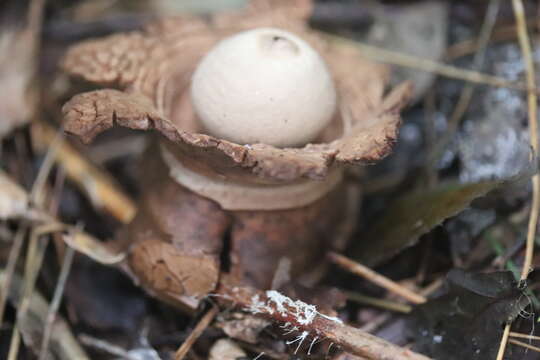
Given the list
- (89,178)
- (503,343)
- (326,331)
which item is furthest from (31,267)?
(503,343)

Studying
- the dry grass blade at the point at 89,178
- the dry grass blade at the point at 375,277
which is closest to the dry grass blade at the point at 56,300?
the dry grass blade at the point at 89,178

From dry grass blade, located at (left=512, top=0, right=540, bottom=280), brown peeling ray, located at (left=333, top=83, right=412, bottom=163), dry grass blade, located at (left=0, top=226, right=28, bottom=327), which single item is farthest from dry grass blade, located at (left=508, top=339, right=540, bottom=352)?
dry grass blade, located at (left=0, top=226, right=28, bottom=327)

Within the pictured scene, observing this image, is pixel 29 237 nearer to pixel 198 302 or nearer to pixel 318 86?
pixel 198 302

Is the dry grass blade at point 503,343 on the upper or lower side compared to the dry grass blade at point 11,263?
upper

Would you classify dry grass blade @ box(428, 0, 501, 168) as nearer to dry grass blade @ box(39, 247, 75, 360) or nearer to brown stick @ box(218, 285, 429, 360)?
brown stick @ box(218, 285, 429, 360)

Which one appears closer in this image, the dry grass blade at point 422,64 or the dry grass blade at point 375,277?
the dry grass blade at point 375,277

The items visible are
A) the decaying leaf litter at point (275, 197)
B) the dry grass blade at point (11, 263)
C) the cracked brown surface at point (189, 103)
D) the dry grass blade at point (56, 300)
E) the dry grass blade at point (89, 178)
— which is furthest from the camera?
the dry grass blade at point (89, 178)

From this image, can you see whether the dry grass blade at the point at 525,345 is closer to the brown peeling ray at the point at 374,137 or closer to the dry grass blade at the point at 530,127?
the dry grass blade at the point at 530,127

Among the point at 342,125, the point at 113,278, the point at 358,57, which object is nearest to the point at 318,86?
the point at 342,125
